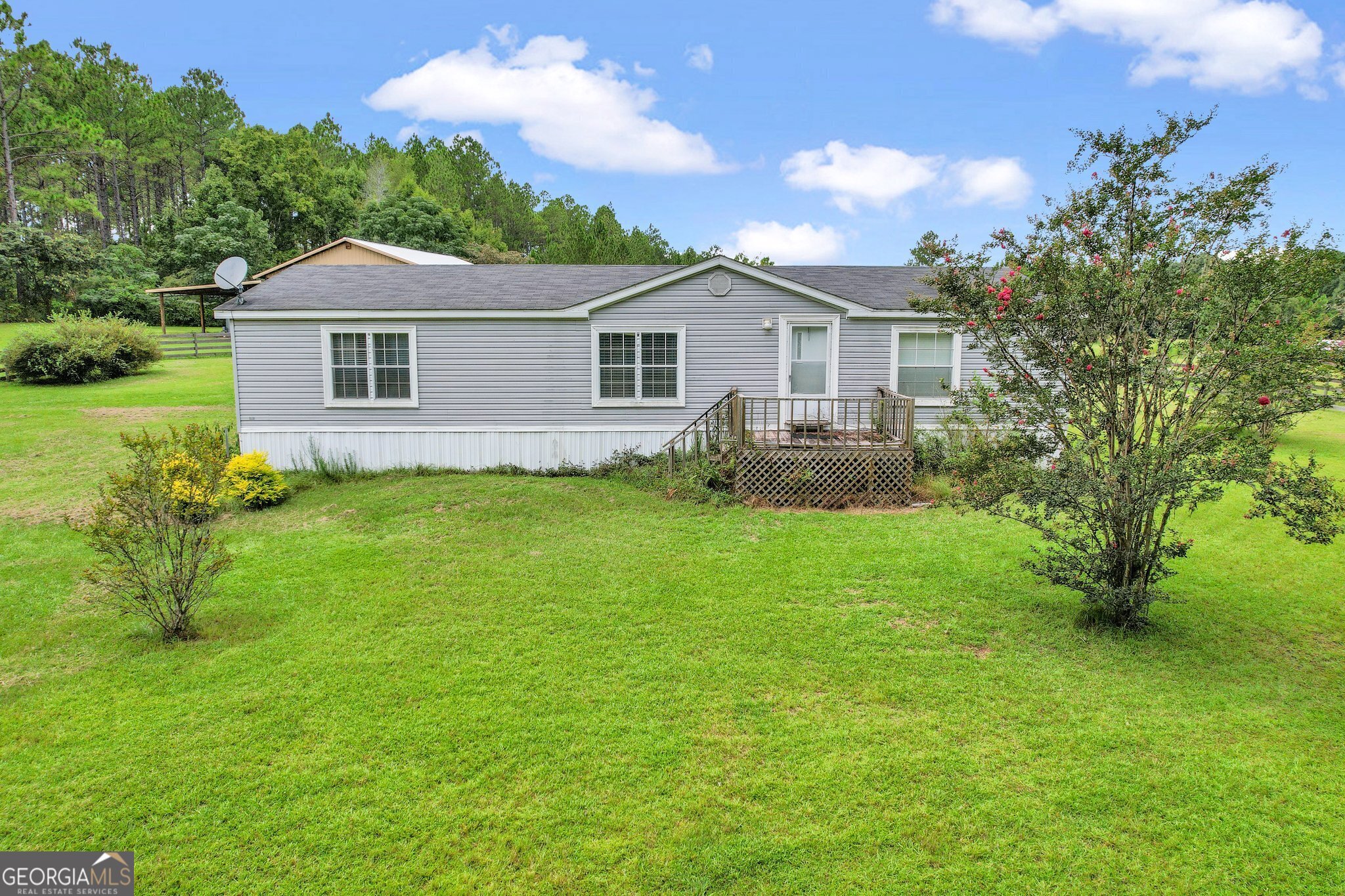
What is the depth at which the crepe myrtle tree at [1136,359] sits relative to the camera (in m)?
5.72

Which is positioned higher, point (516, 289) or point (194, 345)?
point (516, 289)

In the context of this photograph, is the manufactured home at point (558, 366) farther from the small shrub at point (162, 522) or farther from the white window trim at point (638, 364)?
the small shrub at point (162, 522)

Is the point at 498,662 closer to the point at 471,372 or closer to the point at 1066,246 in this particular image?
the point at 1066,246

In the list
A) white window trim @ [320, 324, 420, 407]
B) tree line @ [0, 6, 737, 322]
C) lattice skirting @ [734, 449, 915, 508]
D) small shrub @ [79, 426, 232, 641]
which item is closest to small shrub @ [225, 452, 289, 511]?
white window trim @ [320, 324, 420, 407]

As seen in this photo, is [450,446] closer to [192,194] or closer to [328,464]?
[328,464]

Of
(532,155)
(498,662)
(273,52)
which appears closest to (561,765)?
(498,662)

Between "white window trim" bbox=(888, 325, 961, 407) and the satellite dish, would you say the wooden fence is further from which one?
"white window trim" bbox=(888, 325, 961, 407)

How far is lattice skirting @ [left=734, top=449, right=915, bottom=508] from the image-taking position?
11.3 metres

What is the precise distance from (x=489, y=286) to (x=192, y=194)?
44.7 meters

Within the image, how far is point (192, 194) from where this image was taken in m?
47.2

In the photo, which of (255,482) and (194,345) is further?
(194,345)

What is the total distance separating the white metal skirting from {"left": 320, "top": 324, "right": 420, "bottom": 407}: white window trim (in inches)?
20.4

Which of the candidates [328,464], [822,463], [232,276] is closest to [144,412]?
[232,276]

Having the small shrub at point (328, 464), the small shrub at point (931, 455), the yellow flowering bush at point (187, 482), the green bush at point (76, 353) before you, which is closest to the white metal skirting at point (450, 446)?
the small shrub at point (328, 464)
